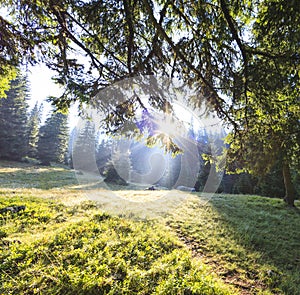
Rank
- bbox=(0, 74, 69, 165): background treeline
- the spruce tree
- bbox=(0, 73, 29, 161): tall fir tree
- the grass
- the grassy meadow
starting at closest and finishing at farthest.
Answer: the grassy meadow, the grass, bbox=(0, 73, 29, 161): tall fir tree, bbox=(0, 74, 69, 165): background treeline, the spruce tree

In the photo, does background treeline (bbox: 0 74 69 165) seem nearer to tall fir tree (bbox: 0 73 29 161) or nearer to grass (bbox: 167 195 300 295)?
tall fir tree (bbox: 0 73 29 161)

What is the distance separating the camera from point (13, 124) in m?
25.9

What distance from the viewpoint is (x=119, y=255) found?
3.90 m

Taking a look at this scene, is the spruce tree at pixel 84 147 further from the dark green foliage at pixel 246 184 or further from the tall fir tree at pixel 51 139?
the dark green foliage at pixel 246 184

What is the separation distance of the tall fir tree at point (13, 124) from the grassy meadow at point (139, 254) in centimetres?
2350

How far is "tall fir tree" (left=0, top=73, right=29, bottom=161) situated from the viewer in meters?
25.5

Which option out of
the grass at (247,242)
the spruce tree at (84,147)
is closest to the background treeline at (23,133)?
the spruce tree at (84,147)

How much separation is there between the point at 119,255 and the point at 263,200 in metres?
11.8

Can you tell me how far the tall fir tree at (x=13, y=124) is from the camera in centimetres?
2545

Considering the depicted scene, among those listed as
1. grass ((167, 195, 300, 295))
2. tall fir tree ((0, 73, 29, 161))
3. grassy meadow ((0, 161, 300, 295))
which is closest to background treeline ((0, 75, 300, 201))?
tall fir tree ((0, 73, 29, 161))

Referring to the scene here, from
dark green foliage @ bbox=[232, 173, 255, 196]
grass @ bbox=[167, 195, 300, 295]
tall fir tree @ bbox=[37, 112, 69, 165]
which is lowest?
grass @ bbox=[167, 195, 300, 295]

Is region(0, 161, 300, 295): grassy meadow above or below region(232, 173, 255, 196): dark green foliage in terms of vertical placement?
below

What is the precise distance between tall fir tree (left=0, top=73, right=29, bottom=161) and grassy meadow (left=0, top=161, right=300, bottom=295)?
77.1ft

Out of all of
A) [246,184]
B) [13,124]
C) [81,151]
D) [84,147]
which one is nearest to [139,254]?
[246,184]
